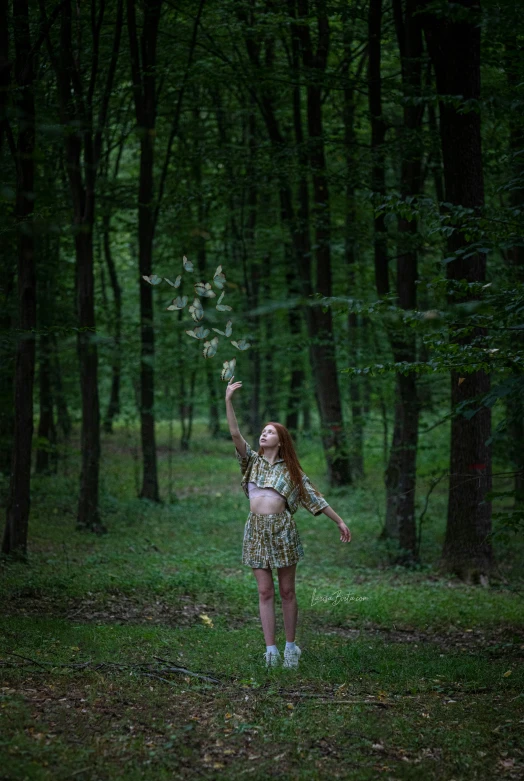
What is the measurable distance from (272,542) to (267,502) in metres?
0.34

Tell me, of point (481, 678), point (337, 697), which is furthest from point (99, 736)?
point (481, 678)

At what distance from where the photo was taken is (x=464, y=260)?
10.1 m

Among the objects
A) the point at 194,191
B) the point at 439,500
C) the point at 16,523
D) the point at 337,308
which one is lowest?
the point at 439,500

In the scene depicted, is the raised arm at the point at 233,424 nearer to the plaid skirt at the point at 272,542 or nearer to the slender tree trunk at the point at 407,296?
the plaid skirt at the point at 272,542

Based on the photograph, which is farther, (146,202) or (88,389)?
(146,202)

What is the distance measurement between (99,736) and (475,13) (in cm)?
537

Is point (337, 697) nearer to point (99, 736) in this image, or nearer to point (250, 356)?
point (99, 736)

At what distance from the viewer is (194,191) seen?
14164 millimetres

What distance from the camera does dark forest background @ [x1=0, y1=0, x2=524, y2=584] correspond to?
652cm

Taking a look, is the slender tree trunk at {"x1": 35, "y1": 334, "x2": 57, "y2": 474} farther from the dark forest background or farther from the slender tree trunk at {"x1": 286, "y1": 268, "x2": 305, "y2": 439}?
the slender tree trunk at {"x1": 286, "y1": 268, "x2": 305, "y2": 439}

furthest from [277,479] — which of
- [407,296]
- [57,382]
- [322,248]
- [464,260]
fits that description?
[57,382]

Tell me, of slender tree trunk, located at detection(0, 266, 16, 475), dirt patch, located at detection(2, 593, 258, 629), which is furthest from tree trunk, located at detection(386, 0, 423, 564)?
slender tree trunk, located at detection(0, 266, 16, 475)

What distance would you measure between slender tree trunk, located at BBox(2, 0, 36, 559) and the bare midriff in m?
3.99

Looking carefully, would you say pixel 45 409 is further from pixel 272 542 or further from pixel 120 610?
pixel 272 542
